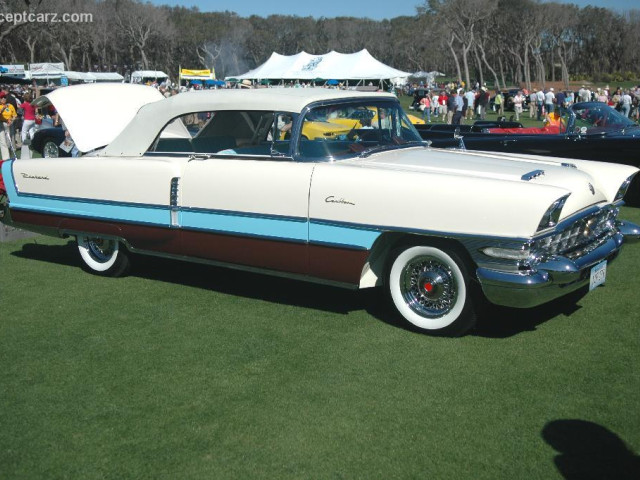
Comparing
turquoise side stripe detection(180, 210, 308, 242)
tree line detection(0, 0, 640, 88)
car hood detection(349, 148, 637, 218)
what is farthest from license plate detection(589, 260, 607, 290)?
tree line detection(0, 0, 640, 88)

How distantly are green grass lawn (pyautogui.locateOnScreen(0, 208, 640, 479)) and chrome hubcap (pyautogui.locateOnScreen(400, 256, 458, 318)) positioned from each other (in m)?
0.22

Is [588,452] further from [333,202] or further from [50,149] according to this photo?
[50,149]

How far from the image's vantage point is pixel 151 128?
20.5 feet

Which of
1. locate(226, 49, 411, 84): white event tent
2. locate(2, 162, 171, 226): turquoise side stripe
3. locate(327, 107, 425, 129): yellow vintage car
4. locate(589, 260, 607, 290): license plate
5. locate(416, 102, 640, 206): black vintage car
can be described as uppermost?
locate(226, 49, 411, 84): white event tent

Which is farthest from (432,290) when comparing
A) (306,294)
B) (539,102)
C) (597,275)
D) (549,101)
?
(539,102)

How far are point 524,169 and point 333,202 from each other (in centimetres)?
142

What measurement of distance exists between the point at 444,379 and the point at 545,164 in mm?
2118

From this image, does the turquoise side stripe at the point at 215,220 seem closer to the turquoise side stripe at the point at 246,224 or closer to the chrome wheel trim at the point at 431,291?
the turquoise side stripe at the point at 246,224

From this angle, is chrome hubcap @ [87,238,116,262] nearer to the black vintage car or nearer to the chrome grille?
the chrome grille

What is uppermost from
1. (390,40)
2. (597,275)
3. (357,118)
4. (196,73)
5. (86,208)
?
(390,40)

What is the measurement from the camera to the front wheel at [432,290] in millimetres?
4848

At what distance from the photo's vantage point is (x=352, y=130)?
5793 mm

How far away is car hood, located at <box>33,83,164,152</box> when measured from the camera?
22.8 feet

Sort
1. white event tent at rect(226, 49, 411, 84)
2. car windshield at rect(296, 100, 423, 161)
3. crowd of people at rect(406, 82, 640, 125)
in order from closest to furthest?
car windshield at rect(296, 100, 423, 161)
crowd of people at rect(406, 82, 640, 125)
white event tent at rect(226, 49, 411, 84)
